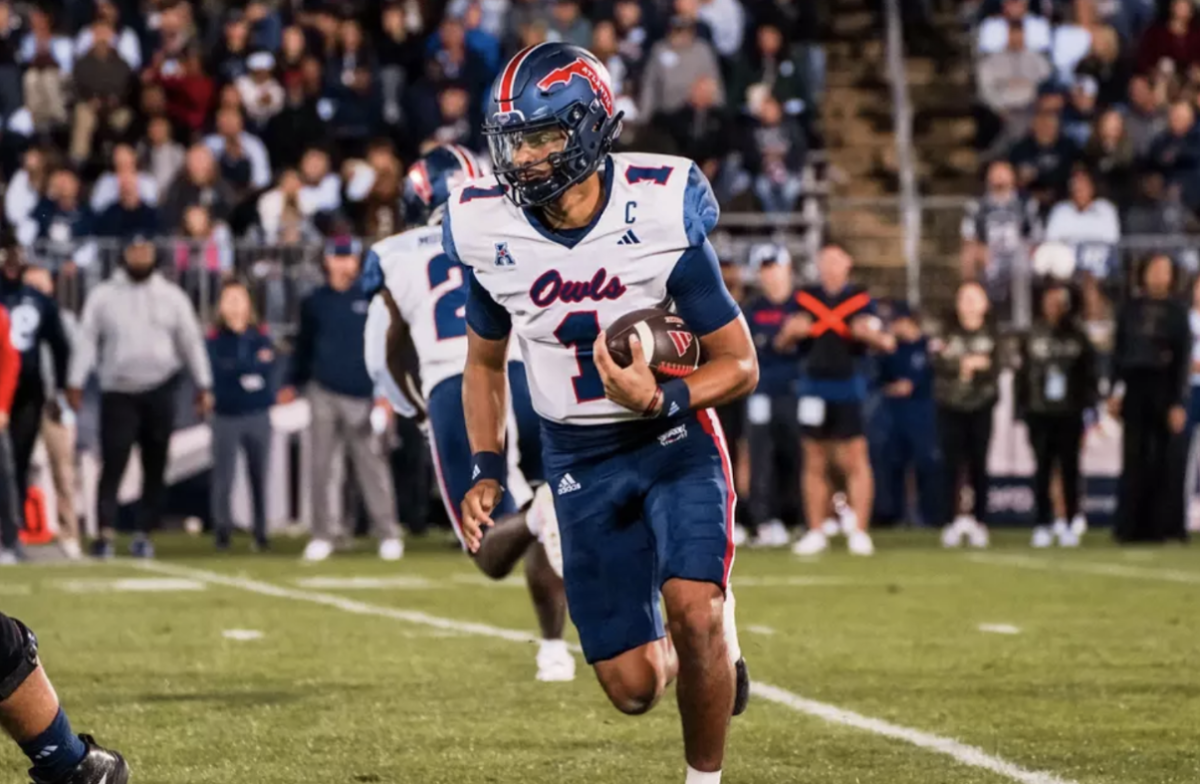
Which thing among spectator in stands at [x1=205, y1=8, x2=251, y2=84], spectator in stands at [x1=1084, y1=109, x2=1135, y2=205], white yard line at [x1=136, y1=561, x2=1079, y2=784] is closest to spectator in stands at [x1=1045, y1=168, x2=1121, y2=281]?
spectator in stands at [x1=1084, y1=109, x2=1135, y2=205]

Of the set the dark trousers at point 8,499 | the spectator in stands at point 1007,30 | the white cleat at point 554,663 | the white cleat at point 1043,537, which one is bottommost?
the white cleat at point 1043,537

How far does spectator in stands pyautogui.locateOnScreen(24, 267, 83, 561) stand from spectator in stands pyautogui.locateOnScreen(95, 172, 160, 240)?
6.89 ft

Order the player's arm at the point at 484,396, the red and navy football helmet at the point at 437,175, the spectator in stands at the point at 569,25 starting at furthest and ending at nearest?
1. the spectator in stands at the point at 569,25
2. the red and navy football helmet at the point at 437,175
3. the player's arm at the point at 484,396

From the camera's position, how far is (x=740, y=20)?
20.3 metres

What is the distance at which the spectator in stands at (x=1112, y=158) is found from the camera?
18.9 m

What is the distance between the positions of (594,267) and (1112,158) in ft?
47.4

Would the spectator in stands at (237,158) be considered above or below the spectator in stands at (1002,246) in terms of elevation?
above

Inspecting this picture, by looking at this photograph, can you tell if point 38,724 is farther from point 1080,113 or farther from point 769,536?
point 1080,113

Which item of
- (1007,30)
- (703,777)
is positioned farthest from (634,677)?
(1007,30)

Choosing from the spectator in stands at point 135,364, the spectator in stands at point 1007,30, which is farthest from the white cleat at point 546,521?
the spectator in stands at point 1007,30

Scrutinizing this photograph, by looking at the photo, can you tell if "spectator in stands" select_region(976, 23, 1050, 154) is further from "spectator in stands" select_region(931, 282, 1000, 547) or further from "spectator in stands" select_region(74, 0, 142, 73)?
"spectator in stands" select_region(74, 0, 142, 73)

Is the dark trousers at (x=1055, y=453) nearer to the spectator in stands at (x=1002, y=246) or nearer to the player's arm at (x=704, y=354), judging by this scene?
the spectator in stands at (x=1002, y=246)

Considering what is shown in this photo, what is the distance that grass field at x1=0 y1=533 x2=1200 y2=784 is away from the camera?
606 centimetres

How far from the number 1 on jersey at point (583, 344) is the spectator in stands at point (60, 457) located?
960 cm
